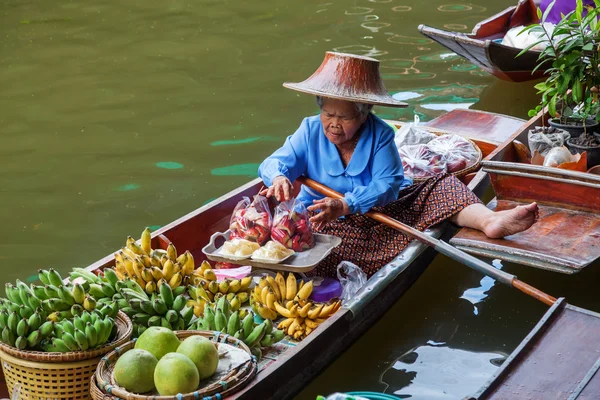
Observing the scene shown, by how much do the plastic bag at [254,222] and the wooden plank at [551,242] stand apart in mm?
944

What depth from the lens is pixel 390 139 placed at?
162 inches

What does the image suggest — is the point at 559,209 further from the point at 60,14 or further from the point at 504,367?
the point at 60,14

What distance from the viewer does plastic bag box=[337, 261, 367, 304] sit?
4.01 meters

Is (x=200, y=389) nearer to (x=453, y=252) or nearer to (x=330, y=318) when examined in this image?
(x=330, y=318)

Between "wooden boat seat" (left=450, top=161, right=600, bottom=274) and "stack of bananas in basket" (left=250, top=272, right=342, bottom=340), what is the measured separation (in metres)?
0.85

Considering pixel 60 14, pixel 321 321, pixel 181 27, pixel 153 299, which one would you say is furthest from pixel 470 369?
pixel 60 14

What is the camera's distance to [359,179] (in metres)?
4.18

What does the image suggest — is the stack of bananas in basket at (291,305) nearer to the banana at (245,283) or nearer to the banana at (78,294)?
the banana at (245,283)

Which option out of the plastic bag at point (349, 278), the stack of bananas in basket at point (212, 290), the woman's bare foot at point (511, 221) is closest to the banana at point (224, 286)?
the stack of bananas in basket at point (212, 290)

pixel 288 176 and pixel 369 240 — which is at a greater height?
pixel 288 176

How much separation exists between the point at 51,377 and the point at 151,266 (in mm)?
855

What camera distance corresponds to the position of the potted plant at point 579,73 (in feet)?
15.2

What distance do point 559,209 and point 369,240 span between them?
1030 mm

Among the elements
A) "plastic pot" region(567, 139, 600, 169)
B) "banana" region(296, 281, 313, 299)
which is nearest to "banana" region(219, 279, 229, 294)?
"banana" region(296, 281, 313, 299)
